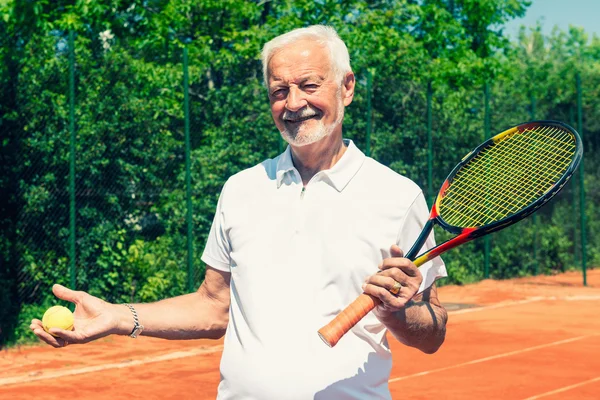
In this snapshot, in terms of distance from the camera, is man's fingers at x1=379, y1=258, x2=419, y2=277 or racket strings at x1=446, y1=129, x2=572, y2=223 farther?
racket strings at x1=446, y1=129, x2=572, y2=223

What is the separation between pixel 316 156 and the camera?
2.77 metres

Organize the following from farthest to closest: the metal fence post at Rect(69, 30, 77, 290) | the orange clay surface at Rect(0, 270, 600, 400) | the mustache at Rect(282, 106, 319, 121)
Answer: the metal fence post at Rect(69, 30, 77, 290) → the orange clay surface at Rect(0, 270, 600, 400) → the mustache at Rect(282, 106, 319, 121)

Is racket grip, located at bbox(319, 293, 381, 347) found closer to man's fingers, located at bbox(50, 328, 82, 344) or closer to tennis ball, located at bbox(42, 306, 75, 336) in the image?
man's fingers, located at bbox(50, 328, 82, 344)

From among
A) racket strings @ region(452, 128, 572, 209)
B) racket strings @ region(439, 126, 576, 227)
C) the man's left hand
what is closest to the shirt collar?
the man's left hand

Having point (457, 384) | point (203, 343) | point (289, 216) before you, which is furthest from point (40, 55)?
point (289, 216)

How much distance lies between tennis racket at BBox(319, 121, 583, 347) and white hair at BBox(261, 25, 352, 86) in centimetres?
55

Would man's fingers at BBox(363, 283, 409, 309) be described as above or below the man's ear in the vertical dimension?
below

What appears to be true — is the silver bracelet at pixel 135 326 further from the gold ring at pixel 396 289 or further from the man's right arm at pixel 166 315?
the gold ring at pixel 396 289

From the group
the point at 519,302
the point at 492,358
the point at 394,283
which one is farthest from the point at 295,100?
the point at 519,302

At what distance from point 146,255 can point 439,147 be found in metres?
5.67

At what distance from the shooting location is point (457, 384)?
25.1 feet

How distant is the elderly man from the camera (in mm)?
2537

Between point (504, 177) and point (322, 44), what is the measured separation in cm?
110

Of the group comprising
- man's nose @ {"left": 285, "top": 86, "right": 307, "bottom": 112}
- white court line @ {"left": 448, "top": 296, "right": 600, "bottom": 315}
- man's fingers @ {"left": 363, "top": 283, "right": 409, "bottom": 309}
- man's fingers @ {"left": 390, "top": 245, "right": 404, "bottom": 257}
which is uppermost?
man's nose @ {"left": 285, "top": 86, "right": 307, "bottom": 112}
